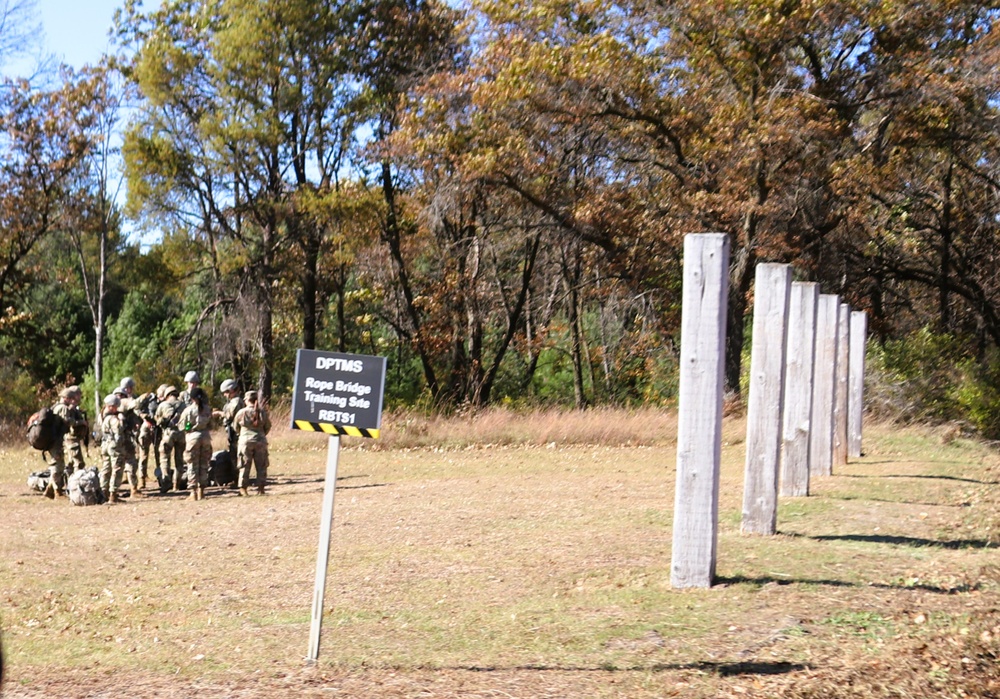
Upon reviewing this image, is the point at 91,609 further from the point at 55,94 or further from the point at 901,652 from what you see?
the point at 55,94

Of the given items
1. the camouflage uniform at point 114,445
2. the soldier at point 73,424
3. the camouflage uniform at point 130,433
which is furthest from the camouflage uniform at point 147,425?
the soldier at point 73,424

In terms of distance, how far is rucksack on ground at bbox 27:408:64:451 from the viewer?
17.2m

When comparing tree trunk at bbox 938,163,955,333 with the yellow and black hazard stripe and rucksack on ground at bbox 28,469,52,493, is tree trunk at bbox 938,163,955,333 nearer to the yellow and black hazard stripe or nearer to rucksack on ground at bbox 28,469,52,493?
rucksack on ground at bbox 28,469,52,493

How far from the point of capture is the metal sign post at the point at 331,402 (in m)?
7.24

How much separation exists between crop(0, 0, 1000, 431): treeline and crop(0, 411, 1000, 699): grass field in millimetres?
12506

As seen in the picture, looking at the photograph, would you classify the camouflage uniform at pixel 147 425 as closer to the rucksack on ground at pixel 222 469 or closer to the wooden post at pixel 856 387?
the rucksack on ground at pixel 222 469

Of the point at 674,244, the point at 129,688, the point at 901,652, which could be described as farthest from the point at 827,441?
the point at 674,244

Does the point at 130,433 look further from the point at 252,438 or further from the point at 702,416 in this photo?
the point at 702,416

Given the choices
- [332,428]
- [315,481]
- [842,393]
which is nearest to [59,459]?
[315,481]

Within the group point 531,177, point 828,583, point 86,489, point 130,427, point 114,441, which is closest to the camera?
point 828,583

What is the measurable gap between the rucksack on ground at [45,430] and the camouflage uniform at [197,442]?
1.87m

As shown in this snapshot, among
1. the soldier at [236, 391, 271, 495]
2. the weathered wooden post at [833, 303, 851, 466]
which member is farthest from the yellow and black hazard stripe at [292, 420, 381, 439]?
the weathered wooden post at [833, 303, 851, 466]

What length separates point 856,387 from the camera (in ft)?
66.0

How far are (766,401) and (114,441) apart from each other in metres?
10.5
